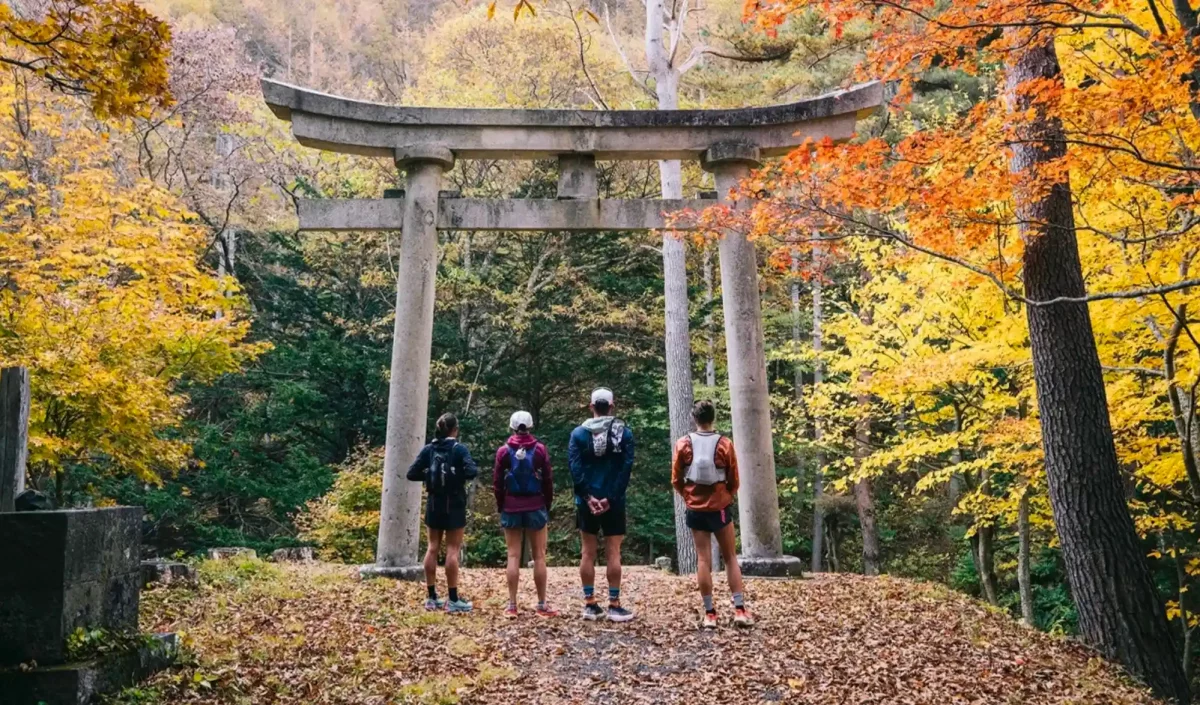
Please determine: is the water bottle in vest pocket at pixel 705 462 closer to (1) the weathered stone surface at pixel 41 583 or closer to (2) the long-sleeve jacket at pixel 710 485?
(2) the long-sleeve jacket at pixel 710 485

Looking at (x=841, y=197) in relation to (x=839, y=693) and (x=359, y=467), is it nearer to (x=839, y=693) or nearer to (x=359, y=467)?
(x=839, y=693)

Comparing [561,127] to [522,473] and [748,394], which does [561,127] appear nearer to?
[748,394]

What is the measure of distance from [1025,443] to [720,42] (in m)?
13.8

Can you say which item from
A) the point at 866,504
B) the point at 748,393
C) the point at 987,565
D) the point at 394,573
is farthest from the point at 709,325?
the point at 394,573

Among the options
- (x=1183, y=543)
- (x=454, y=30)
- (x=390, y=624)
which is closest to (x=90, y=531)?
(x=390, y=624)

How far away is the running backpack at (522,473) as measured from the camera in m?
6.61

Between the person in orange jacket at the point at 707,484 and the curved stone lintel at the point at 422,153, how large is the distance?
5052mm

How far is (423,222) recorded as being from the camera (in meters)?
9.48

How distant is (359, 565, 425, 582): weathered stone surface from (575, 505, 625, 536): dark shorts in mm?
3237

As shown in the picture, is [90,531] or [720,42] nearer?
[90,531]

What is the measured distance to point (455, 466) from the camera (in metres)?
6.86

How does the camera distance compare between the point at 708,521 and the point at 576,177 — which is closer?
the point at 708,521

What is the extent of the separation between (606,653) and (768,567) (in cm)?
383

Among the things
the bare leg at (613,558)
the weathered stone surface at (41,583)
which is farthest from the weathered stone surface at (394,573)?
the weathered stone surface at (41,583)
